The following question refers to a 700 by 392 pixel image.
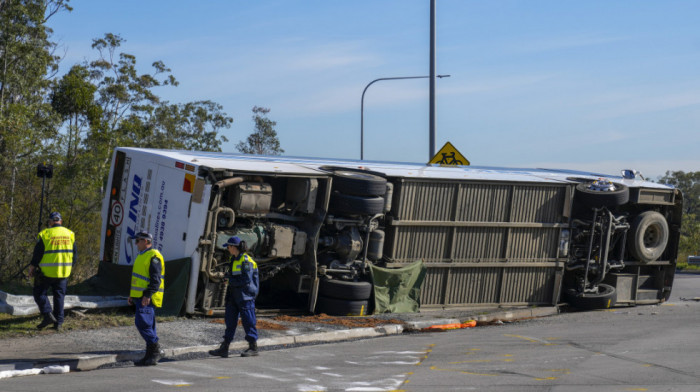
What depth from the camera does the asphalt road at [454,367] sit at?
7840 mm

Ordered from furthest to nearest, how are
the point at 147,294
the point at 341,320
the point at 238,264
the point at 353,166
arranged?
the point at 353,166 → the point at 341,320 → the point at 238,264 → the point at 147,294

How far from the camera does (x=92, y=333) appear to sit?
10.0 meters

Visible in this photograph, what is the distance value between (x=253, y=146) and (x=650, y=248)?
33635 mm

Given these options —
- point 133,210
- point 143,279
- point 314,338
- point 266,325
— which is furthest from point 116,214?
point 143,279

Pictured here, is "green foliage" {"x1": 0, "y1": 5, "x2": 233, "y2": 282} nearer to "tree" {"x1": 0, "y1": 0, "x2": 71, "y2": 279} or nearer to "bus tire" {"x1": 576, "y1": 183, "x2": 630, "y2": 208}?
"tree" {"x1": 0, "y1": 0, "x2": 71, "y2": 279}

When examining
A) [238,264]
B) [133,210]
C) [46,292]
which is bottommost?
[46,292]

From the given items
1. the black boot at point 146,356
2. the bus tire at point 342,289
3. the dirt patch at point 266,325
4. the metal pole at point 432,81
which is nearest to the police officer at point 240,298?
the black boot at point 146,356

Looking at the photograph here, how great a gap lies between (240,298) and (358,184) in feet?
11.6

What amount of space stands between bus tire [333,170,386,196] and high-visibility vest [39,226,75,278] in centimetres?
410

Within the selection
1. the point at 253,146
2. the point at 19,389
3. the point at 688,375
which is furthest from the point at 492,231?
the point at 253,146

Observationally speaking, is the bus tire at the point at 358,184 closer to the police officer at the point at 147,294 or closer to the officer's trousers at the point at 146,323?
the police officer at the point at 147,294

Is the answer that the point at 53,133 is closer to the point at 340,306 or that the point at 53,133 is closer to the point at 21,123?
the point at 21,123

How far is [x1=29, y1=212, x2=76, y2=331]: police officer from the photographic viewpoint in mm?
10047

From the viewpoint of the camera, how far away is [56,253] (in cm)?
1021
